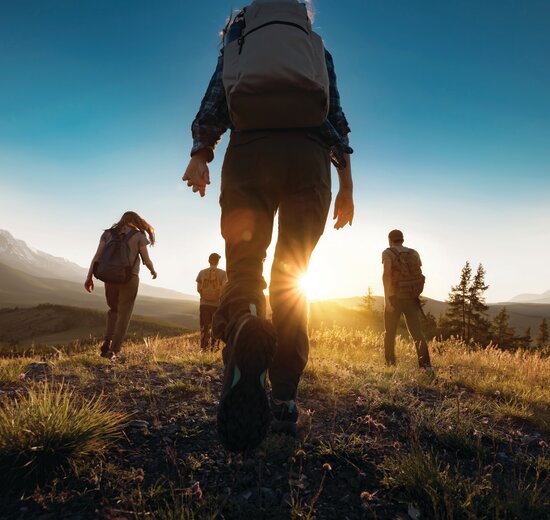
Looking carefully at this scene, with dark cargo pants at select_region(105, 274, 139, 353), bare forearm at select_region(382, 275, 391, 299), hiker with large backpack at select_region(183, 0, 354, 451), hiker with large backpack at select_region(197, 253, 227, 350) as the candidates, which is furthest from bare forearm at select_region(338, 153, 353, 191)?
hiker with large backpack at select_region(197, 253, 227, 350)

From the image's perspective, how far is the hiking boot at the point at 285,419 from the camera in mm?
2275

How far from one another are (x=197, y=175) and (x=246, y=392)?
4.86ft

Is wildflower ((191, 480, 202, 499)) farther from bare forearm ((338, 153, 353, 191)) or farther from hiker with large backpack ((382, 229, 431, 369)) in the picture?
hiker with large backpack ((382, 229, 431, 369))

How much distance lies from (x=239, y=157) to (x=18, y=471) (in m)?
2.01

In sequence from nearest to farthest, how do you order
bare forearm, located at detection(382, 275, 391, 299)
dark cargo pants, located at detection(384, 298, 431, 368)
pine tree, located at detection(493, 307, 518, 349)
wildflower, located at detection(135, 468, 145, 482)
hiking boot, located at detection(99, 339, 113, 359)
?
1. wildflower, located at detection(135, 468, 145, 482)
2. hiking boot, located at detection(99, 339, 113, 359)
3. dark cargo pants, located at detection(384, 298, 431, 368)
4. bare forearm, located at detection(382, 275, 391, 299)
5. pine tree, located at detection(493, 307, 518, 349)

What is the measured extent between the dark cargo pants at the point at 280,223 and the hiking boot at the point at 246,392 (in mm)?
278

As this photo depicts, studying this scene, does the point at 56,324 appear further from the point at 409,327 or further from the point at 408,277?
the point at 408,277

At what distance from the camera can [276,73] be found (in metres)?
1.96

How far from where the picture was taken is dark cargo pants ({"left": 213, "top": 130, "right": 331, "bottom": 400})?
2.10m

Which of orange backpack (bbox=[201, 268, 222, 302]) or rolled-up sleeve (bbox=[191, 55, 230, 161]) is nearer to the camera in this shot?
rolled-up sleeve (bbox=[191, 55, 230, 161])

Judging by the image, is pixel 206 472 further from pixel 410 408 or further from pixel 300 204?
pixel 410 408

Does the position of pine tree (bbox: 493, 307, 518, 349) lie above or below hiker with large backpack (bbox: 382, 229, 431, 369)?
below

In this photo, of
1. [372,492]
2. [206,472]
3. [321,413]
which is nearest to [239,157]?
[206,472]

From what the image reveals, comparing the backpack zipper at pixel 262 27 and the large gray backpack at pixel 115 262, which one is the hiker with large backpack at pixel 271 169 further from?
the large gray backpack at pixel 115 262
